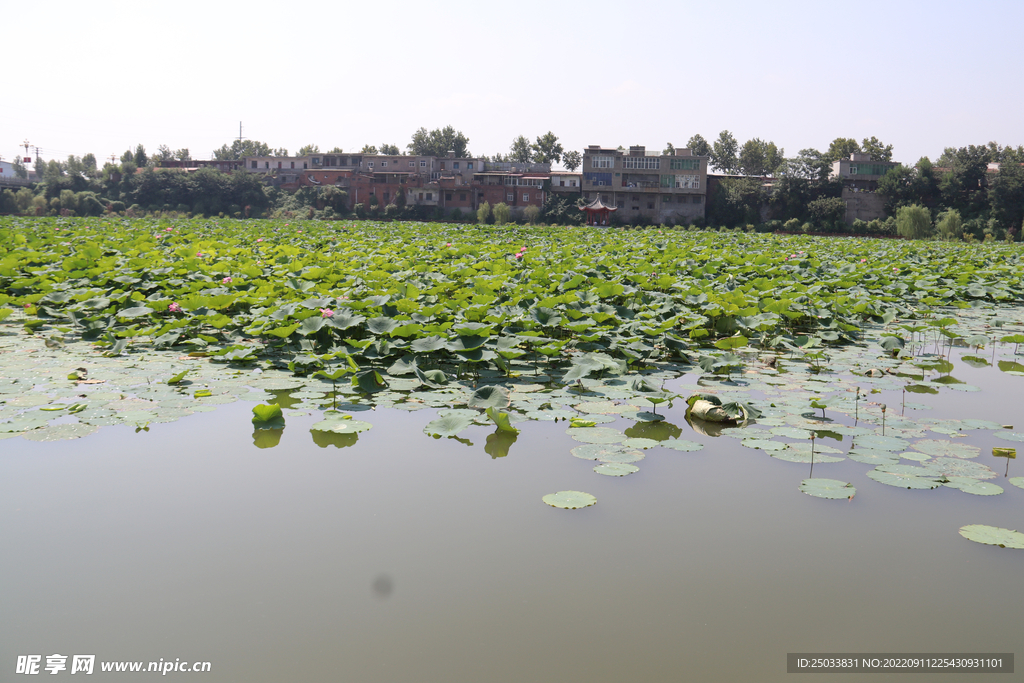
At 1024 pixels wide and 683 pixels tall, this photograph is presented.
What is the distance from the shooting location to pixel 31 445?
338 cm

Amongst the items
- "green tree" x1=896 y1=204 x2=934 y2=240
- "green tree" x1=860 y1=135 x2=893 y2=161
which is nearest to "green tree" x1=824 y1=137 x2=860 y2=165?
"green tree" x1=860 y1=135 x2=893 y2=161

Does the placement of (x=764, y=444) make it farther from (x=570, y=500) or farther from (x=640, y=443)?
(x=570, y=500)

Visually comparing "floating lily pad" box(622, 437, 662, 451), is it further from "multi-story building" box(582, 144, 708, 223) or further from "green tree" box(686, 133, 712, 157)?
"green tree" box(686, 133, 712, 157)

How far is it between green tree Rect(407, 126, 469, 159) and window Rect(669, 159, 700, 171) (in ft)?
86.2

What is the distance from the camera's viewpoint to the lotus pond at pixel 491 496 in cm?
201

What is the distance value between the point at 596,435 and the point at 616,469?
1.63 feet

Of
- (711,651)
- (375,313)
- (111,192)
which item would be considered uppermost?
(111,192)

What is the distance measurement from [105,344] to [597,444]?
429 centimetres

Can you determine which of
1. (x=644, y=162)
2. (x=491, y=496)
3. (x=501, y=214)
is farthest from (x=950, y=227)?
(x=491, y=496)

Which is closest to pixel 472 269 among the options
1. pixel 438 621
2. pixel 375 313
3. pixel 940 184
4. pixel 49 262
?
pixel 375 313

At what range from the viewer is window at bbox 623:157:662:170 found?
4997 cm

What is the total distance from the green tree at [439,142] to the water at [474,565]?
225 feet

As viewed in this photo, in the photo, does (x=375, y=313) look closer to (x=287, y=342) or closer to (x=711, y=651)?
(x=287, y=342)

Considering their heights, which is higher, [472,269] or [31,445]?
[472,269]
